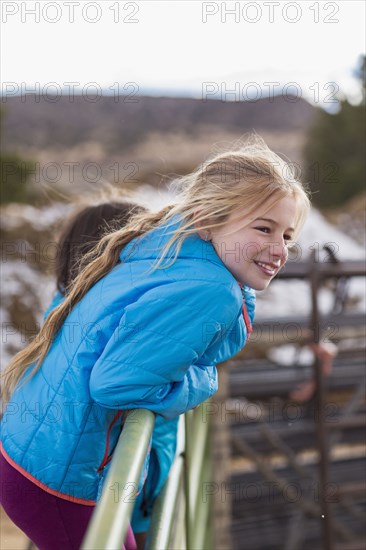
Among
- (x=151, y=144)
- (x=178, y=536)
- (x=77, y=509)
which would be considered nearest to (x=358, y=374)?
(x=178, y=536)

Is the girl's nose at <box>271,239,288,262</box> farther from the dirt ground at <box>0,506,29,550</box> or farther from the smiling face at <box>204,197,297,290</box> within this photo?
the dirt ground at <box>0,506,29,550</box>

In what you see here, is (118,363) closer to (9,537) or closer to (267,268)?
(267,268)

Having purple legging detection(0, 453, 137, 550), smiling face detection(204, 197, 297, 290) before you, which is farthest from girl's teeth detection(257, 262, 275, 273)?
purple legging detection(0, 453, 137, 550)

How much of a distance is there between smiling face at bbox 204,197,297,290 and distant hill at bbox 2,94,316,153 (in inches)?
946

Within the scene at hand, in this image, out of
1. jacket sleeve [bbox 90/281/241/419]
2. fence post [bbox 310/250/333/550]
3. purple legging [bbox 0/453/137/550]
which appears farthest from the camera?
fence post [bbox 310/250/333/550]

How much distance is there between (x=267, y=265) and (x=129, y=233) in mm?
299

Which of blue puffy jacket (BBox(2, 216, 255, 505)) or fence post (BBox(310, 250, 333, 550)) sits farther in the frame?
fence post (BBox(310, 250, 333, 550))

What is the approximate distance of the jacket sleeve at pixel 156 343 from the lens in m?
1.27

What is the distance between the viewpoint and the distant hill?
29086mm

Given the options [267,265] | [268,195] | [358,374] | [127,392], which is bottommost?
[358,374]

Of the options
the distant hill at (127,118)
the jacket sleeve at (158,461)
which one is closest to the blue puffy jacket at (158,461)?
the jacket sleeve at (158,461)

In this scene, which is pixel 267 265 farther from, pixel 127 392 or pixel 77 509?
pixel 77 509

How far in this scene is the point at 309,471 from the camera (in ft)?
24.0

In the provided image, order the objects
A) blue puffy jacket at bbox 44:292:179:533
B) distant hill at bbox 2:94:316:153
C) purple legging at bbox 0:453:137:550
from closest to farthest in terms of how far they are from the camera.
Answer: purple legging at bbox 0:453:137:550 → blue puffy jacket at bbox 44:292:179:533 → distant hill at bbox 2:94:316:153
